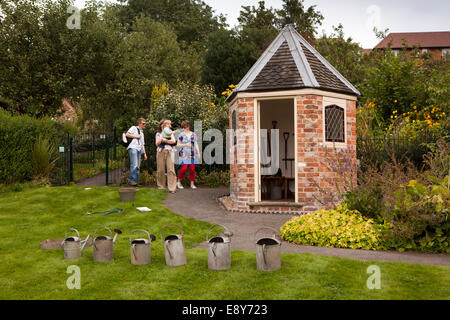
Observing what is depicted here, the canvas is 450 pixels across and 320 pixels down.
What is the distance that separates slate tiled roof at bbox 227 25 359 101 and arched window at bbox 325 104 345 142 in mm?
505

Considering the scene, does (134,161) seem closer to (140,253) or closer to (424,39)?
(140,253)

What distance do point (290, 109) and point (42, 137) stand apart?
797 centimetres

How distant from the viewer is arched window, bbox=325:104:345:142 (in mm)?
10555

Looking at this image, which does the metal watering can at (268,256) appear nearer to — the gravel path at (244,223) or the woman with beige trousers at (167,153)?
the gravel path at (244,223)

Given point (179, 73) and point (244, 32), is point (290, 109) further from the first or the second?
point (179, 73)

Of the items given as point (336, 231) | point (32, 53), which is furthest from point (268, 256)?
point (32, 53)

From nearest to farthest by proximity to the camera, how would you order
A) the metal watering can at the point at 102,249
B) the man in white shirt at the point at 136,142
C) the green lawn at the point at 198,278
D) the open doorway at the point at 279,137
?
1. the green lawn at the point at 198,278
2. the metal watering can at the point at 102,249
3. the man in white shirt at the point at 136,142
4. the open doorway at the point at 279,137

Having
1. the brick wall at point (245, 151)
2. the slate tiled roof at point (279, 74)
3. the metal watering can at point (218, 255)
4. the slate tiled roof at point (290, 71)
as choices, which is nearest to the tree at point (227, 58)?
the slate tiled roof at point (290, 71)

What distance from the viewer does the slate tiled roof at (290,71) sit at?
1041 centimetres

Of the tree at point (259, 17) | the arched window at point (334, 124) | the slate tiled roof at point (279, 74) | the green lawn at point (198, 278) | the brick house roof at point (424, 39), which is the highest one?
the brick house roof at point (424, 39)

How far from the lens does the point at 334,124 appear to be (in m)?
10.8

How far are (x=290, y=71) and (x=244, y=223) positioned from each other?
4162 mm

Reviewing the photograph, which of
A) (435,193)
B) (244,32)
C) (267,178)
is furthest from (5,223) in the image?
(244,32)
